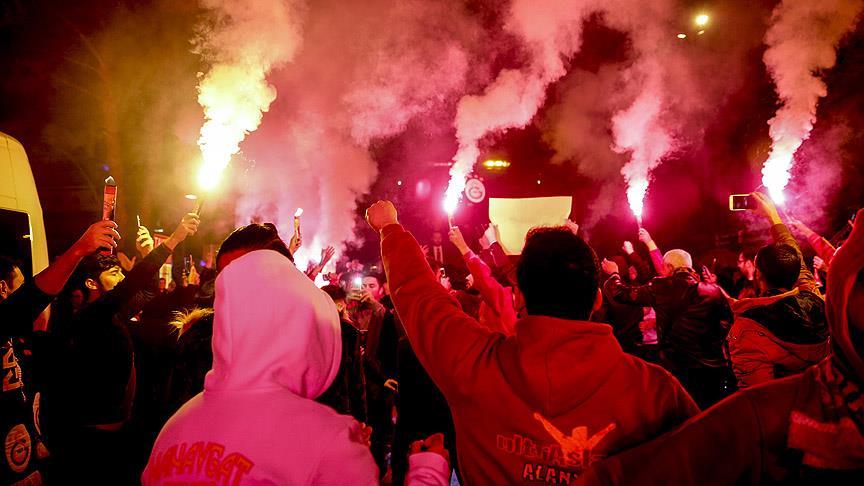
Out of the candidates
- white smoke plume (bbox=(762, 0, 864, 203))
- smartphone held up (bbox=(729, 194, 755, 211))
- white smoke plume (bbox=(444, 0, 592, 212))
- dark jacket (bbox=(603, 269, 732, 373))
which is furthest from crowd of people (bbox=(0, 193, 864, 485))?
white smoke plume (bbox=(762, 0, 864, 203))

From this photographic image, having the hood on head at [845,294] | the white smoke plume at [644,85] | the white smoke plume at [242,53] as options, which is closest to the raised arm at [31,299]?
the hood on head at [845,294]

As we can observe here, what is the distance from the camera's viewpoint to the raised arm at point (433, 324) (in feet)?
6.10

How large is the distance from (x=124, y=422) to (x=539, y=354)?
3422mm

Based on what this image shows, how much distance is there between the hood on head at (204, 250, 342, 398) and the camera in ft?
5.37

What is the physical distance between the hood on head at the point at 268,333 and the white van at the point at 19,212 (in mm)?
4349

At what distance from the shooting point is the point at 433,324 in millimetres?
1948

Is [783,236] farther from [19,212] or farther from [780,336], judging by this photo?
[19,212]

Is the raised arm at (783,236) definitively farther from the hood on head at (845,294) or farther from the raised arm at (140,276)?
the raised arm at (140,276)

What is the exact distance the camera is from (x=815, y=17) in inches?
311

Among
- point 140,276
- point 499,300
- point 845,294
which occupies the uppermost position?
point 845,294

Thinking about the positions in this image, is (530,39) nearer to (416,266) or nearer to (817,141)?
(817,141)

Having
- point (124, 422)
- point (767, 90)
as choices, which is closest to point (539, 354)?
point (124, 422)

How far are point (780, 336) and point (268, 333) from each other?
12.7 feet

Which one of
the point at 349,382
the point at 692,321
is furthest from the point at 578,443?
the point at 692,321
